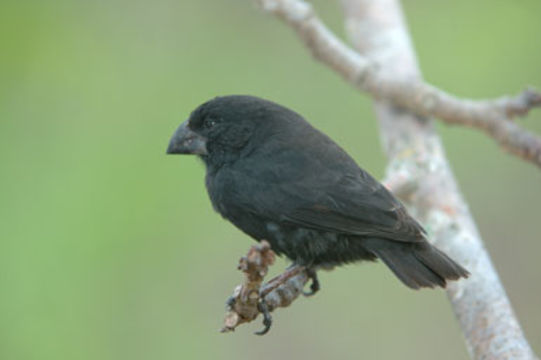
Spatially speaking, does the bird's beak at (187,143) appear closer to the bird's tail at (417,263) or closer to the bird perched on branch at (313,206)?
the bird perched on branch at (313,206)

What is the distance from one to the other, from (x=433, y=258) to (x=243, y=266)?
1.22 metres

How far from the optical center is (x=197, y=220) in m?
6.25

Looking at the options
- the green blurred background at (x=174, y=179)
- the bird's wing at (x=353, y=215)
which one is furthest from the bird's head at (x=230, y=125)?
the green blurred background at (x=174, y=179)

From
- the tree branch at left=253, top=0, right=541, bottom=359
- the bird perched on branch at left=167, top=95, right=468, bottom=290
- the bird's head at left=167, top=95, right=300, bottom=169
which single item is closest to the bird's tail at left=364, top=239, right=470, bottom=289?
the bird perched on branch at left=167, top=95, right=468, bottom=290

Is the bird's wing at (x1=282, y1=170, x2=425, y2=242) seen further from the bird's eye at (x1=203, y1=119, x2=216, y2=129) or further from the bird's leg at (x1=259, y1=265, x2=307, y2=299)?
the bird's eye at (x1=203, y1=119, x2=216, y2=129)

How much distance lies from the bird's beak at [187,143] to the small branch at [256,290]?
85 centimetres

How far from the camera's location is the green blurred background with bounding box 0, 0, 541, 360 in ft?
18.4

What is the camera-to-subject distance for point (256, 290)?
2869 millimetres

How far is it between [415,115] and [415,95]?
5.5 inches

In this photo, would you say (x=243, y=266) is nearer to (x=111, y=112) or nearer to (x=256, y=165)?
(x=256, y=165)

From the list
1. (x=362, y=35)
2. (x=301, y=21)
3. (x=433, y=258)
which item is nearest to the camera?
(x=433, y=258)

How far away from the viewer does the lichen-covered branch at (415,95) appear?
452 centimetres

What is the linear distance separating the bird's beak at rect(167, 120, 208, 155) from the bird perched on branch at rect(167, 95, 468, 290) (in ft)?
0.39

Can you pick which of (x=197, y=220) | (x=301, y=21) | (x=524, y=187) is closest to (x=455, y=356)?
(x=524, y=187)
